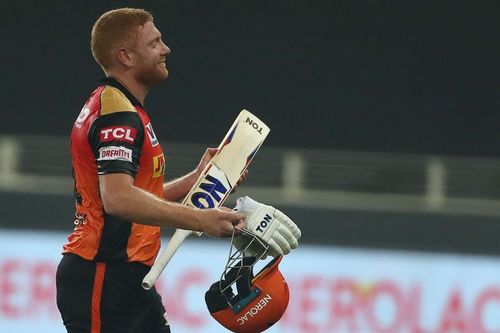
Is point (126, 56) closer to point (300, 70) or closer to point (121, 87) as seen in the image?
point (121, 87)

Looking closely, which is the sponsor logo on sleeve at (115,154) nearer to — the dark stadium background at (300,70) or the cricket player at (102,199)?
the cricket player at (102,199)

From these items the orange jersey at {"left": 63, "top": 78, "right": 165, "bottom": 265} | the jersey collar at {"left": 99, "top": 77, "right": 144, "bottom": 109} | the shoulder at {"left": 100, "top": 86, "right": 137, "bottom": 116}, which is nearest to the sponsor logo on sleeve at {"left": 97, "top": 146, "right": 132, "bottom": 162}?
the orange jersey at {"left": 63, "top": 78, "right": 165, "bottom": 265}

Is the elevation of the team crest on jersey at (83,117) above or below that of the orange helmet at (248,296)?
above

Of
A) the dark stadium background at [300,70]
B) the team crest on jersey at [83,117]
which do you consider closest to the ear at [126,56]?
the team crest on jersey at [83,117]

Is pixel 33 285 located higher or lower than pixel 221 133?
lower

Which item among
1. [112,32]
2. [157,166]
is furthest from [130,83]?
[157,166]

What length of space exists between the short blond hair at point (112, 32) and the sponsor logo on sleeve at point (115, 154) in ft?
1.16

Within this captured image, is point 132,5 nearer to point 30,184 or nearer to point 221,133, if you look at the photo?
point 221,133

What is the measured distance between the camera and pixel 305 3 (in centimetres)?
1128

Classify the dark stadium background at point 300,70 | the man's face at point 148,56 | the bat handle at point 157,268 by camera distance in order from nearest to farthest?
the bat handle at point 157,268 < the man's face at point 148,56 < the dark stadium background at point 300,70

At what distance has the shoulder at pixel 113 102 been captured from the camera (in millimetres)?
3289

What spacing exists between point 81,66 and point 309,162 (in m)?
2.63

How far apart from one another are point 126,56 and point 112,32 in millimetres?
84

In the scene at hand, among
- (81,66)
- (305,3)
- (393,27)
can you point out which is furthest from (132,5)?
(393,27)
